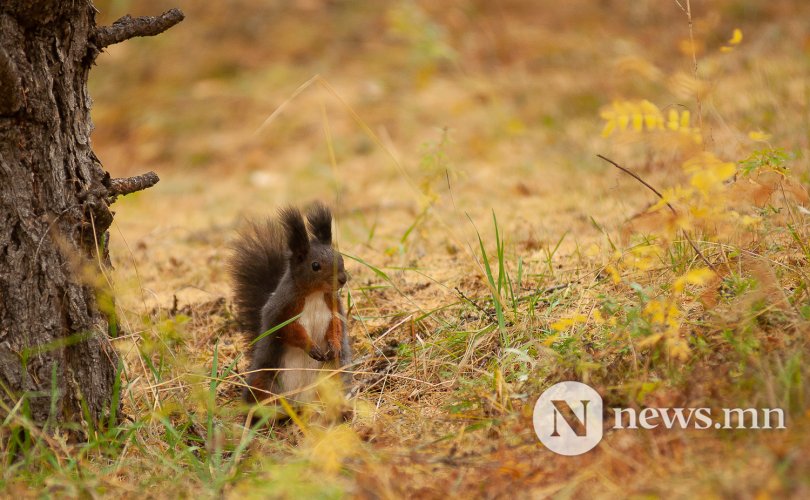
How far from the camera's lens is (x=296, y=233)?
3225mm

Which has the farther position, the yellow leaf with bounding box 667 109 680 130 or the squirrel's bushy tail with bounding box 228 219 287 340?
the squirrel's bushy tail with bounding box 228 219 287 340

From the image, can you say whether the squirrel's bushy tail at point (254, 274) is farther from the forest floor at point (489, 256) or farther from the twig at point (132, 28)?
the twig at point (132, 28)

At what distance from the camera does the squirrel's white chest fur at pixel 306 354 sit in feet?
10.8

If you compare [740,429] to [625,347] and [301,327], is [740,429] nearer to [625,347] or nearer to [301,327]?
[625,347]

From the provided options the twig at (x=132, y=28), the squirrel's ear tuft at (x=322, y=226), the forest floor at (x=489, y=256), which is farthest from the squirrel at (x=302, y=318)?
the twig at (x=132, y=28)

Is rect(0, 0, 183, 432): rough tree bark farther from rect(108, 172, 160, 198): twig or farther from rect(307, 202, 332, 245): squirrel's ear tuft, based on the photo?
rect(307, 202, 332, 245): squirrel's ear tuft

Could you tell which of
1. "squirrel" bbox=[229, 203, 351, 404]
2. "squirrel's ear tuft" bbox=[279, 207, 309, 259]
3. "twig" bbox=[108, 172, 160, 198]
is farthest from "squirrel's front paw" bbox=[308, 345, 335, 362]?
"twig" bbox=[108, 172, 160, 198]

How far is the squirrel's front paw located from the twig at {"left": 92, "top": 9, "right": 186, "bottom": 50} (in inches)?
52.3

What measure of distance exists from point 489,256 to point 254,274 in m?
1.26

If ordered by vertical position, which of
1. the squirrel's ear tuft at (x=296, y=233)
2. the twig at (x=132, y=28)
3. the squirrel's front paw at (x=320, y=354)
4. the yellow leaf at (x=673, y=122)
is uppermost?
the twig at (x=132, y=28)

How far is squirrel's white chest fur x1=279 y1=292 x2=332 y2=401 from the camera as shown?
3.29 m

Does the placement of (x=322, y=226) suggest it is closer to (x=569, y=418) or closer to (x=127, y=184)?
(x=127, y=184)

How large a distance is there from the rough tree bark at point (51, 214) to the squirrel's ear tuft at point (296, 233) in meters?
0.69

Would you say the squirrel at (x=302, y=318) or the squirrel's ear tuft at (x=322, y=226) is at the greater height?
the squirrel's ear tuft at (x=322, y=226)
